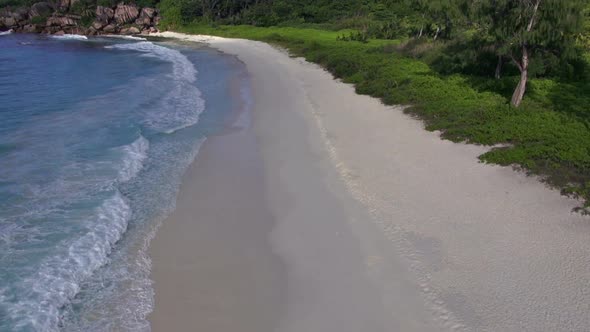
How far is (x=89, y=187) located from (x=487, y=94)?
1707 cm

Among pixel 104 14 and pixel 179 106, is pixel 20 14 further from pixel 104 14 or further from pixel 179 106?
pixel 179 106

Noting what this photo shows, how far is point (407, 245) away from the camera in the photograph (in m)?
9.71

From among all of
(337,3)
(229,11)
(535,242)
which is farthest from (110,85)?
(229,11)

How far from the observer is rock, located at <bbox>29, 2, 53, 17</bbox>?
3954 inches

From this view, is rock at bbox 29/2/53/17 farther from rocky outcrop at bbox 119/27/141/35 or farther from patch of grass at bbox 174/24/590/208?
patch of grass at bbox 174/24/590/208

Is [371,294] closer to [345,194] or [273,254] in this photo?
[273,254]

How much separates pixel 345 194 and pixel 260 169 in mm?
3457

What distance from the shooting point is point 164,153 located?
1633 cm

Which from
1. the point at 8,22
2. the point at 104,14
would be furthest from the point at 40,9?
the point at 104,14

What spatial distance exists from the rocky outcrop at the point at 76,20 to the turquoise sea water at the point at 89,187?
70.3 metres

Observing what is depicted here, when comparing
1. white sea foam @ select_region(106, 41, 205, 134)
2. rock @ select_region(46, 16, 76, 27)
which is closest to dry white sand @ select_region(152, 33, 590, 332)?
white sea foam @ select_region(106, 41, 205, 134)

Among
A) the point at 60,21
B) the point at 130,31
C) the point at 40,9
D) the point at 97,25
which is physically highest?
the point at 40,9

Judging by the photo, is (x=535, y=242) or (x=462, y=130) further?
(x=462, y=130)

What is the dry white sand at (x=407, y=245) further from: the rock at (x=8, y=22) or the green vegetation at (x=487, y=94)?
the rock at (x=8, y=22)
